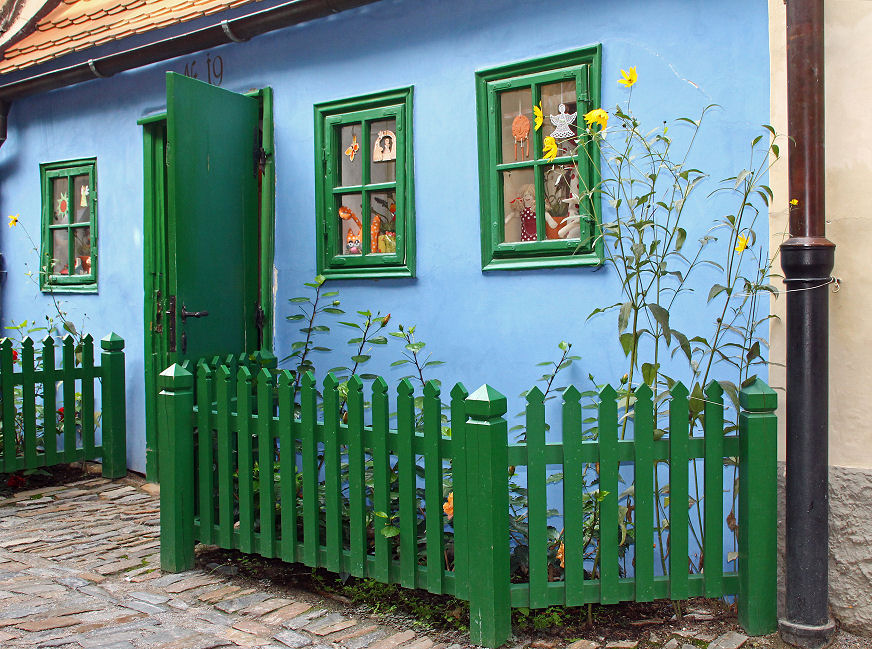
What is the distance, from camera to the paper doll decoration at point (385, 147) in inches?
201

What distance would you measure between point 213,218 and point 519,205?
1.88 m

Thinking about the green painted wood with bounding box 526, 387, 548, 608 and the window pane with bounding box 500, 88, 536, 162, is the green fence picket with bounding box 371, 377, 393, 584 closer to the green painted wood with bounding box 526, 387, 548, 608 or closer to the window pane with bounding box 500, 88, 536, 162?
the green painted wood with bounding box 526, 387, 548, 608

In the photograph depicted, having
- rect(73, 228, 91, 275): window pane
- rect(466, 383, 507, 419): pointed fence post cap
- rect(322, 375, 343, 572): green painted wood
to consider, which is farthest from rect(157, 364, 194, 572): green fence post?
rect(73, 228, 91, 275): window pane

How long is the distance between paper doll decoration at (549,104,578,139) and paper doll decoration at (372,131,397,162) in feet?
3.65

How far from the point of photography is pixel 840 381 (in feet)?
11.3

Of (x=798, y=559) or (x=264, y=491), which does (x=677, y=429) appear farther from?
(x=264, y=491)

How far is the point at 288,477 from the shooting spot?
4.16 meters

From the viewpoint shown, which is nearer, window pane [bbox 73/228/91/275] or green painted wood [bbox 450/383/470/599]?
green painted wood [bbox 450/383/470/599]

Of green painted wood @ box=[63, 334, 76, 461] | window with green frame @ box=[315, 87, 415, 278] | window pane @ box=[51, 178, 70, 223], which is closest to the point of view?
window with green frame @ box=[315, 87, 415, 278]

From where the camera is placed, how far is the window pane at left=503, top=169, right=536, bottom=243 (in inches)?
180

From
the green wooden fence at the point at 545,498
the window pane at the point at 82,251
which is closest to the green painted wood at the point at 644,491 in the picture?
the green wooden fence at the point at 545,498

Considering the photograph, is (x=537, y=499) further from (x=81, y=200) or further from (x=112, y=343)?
(x=81, y=200)

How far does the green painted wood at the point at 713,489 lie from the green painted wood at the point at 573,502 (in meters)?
0.52

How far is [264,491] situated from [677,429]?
206 centimetres
